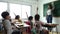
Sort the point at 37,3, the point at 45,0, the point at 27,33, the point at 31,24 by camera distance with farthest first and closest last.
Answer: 1. the point at 37,3
2. the point at 45,0
3. the point at 27,33
4. the point at 31,24

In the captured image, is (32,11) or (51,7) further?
(32,11)

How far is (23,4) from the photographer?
6883mm

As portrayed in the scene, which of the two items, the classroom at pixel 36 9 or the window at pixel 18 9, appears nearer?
the classroom at pixel 36 9

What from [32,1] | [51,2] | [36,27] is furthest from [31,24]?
[32,1]

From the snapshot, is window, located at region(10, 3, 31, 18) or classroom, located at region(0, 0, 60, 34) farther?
window, located at region(10, 3, 31, 18)

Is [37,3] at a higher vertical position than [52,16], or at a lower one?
higher

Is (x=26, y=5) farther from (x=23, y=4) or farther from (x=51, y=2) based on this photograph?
(x=51, y=2)

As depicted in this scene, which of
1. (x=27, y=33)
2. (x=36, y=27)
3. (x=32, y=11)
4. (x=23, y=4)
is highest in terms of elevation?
(x=23, y=4)

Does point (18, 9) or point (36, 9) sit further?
point (36, 9)

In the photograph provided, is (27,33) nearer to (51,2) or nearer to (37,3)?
(51,2)

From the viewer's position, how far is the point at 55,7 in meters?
6.09

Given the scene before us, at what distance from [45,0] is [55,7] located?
3.27ft

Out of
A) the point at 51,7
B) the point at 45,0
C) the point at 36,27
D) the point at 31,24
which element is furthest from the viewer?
→ the point at 45,0

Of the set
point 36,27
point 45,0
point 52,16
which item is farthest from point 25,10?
point 36,27
